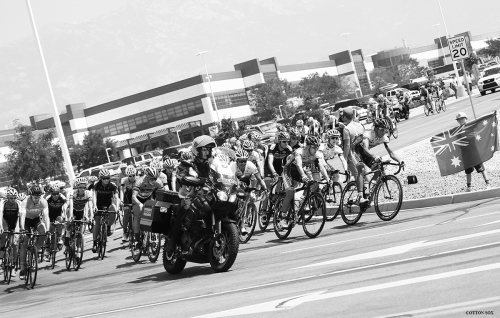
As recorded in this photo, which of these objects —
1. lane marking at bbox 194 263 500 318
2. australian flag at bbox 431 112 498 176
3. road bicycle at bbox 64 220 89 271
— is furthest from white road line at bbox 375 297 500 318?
road bicycle at bbox 64 220 89 271

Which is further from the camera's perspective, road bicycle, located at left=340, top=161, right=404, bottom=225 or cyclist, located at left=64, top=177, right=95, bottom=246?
cyclist, located at left=64, top=177, right=95, bottom=246

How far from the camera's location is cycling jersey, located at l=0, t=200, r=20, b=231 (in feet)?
56.0

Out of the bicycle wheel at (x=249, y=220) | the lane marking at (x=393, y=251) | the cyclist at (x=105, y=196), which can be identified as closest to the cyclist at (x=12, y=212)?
the cyclist at (x=105, y=196)

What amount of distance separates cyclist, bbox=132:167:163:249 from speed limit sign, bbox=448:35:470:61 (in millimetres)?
11036

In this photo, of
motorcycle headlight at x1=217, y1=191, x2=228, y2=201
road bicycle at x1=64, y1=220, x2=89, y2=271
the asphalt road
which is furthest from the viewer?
road bicycle at x1=64, y1=220, x2=89, y2=271

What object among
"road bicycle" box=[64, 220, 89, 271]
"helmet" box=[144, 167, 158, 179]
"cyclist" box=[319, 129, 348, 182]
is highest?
"helmet" box=[144, 167, 158, 179]

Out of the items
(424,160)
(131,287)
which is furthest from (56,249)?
(424,160)

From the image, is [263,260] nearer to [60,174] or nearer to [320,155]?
[320,155]

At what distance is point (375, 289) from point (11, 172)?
2435 inches

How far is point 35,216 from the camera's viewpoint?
56.0 feet

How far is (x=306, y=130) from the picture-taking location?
3162 centimetres

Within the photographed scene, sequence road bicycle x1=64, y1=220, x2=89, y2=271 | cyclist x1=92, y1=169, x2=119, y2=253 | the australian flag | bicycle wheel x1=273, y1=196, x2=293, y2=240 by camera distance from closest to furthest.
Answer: bicycle wheel x1=273, y1=196, x2=293, y2=240 → road bicycle x1=64, y1=220, x2=89, y2=271 → the australian flag → cyclist x1=92, y1=169, x2=119, y2=253

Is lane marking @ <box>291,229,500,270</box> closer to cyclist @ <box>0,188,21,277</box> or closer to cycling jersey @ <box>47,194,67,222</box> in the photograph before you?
cyclist @ <box>0,188,21,277</box>

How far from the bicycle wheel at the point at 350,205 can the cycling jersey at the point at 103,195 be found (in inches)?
230
